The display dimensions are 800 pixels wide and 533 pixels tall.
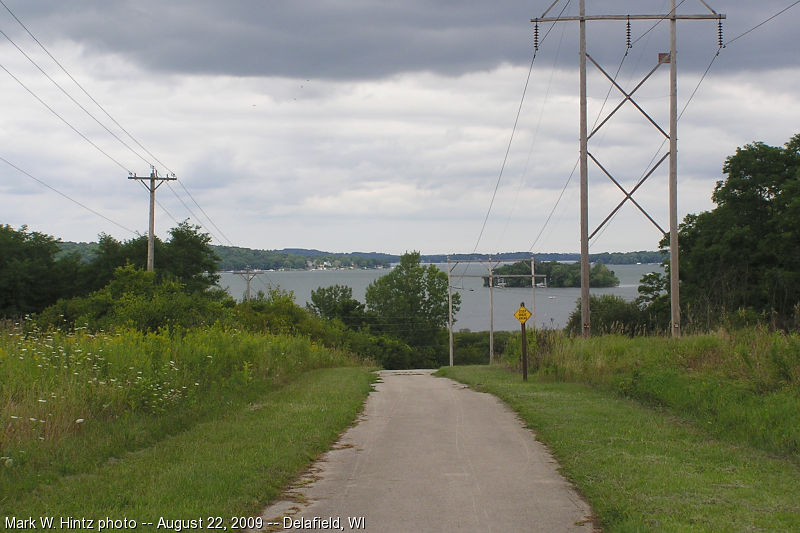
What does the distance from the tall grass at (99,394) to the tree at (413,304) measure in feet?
301

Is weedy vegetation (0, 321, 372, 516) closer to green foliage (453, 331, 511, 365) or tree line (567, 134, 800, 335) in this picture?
tree line (567, 134, 800, 335)

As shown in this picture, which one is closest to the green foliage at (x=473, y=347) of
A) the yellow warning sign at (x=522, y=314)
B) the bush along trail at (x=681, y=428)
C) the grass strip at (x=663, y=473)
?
the yellow warning sign at (x=522, y=314)

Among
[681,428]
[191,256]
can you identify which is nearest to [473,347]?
[191,256]

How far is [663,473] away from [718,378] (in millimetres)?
5935

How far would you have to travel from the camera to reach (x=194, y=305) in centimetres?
2322

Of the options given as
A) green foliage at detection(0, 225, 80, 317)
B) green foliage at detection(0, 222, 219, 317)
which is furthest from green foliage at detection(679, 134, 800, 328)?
green foliage at detection(0, 225, 80, 317)

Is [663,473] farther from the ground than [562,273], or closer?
closer

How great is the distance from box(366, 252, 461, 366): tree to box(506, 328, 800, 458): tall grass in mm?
87293

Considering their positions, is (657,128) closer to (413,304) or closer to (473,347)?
(473,347)

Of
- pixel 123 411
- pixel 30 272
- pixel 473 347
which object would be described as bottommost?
pixel 473 347

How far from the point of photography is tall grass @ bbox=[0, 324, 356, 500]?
30.0ft

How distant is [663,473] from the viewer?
876 centimetres

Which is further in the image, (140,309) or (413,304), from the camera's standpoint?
(413,304)

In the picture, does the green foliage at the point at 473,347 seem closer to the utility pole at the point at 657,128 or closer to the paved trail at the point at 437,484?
the utility pole at the point at 657,128
